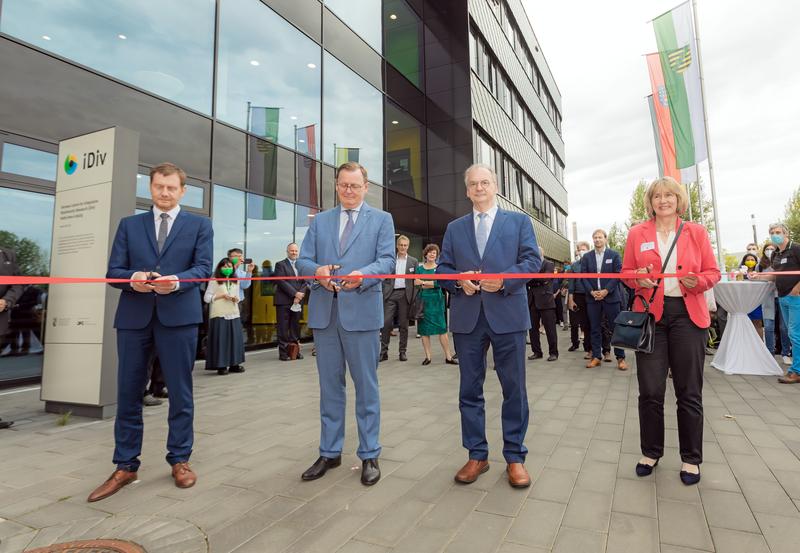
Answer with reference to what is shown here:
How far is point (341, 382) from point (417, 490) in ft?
2.73

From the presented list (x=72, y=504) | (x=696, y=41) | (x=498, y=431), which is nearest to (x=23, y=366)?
(x=72, y=504)

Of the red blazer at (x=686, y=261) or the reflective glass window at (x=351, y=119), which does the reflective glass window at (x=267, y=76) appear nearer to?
the reflective glass window at (x=351, y=119)

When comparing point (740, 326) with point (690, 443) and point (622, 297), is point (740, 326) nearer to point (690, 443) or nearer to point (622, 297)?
point (622, 297)

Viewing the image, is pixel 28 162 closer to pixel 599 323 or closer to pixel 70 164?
pixel 70 164

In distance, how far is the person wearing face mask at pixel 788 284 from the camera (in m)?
5.54

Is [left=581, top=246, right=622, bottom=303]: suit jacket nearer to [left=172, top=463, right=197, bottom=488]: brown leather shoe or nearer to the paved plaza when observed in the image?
the paved plaza

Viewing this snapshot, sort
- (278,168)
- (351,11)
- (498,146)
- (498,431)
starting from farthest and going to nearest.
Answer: (498,146)
(351,11)
(278,168)
(498,431)

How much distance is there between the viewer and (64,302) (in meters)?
4.59

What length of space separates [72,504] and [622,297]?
6.82m

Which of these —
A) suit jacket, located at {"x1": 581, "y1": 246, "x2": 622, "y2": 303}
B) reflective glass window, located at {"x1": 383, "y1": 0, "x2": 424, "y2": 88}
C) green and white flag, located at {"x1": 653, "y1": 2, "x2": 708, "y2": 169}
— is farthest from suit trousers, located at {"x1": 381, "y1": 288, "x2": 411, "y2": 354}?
reflective glass window, located at {"x1": 383, "y1": 0, "x2": 424, "y2": 88}

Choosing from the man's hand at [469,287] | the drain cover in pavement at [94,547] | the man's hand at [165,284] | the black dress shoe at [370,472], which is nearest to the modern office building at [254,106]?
the man's hand at [165,284]

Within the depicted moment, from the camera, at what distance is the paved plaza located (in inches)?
81.0

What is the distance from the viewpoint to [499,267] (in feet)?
9.12

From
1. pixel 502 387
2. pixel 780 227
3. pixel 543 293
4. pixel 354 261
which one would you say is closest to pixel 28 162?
pixel 354 261
